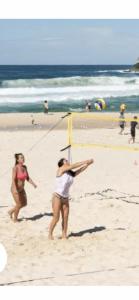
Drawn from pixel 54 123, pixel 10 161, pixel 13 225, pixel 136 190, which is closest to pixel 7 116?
pixel 54 123

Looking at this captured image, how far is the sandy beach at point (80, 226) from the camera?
6133 millimetres

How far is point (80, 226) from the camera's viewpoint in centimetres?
823

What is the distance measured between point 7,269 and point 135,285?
1.47 metres

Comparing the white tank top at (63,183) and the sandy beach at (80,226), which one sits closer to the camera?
the sandy beach at (80,226)

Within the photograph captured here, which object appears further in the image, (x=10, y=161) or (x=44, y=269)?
(x=10, y=161)

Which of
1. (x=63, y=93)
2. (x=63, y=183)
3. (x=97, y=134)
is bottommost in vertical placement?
(x=97, y=134)

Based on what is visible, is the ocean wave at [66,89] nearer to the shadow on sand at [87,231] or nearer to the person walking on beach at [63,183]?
the shadow on sand at [87,231]

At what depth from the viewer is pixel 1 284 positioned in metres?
5.72

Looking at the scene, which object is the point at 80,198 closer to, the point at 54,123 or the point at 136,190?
the point at 136,190

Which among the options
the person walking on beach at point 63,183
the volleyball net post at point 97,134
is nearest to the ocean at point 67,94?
the volleyball net post at point 97,134

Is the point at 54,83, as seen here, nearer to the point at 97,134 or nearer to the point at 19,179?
the point at 97,134

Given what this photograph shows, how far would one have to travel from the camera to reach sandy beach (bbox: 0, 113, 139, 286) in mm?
6133

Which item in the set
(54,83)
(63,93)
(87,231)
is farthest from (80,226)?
(54,83)
